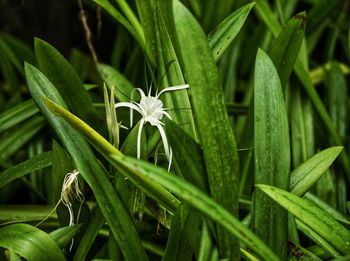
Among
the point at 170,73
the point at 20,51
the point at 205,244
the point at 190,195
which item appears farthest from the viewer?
the point at 20,51

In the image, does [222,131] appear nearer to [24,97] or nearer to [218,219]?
[218,219]

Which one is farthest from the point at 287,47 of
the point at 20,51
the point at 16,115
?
the point at 20,51

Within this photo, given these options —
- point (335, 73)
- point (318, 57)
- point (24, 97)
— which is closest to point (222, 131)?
point (335, 73)

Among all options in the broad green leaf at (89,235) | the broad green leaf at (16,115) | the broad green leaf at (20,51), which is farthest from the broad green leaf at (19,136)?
the broad green leaf at (89,235)

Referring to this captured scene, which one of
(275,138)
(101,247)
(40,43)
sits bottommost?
(101,247)

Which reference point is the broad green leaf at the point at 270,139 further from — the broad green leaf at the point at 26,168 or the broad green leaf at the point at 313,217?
the broad green leaf at the point at 26,168

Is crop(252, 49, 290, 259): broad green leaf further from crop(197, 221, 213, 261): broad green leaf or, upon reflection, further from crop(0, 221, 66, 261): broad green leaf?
crop(0, 221, 66, 261): broad green leaf

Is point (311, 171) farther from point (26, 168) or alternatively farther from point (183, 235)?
point (26, 168)
